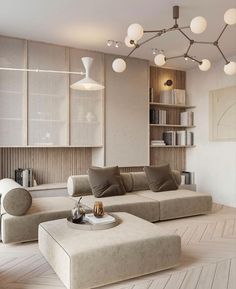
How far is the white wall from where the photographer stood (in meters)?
5.29

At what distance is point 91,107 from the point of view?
500 centimetres

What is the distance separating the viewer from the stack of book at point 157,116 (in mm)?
5703

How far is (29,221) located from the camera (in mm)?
3225

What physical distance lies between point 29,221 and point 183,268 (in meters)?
1.68

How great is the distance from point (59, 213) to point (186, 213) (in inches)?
76.6

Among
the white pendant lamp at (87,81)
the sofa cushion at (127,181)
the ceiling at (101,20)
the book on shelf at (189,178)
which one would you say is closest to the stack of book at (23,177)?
the sofa cushion at (127,181)

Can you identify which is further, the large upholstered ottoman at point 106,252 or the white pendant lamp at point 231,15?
the white pendant lamp at point 231,15

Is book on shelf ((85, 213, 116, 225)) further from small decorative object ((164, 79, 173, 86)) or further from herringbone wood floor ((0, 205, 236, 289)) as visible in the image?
small decorative object ((164, 79, 173, 86))

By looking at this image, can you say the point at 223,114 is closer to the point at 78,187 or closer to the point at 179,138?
the point at 179,138

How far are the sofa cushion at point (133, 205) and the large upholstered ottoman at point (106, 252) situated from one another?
3.21 feet

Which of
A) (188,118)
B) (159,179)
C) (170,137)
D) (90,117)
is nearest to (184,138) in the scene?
(170,137)

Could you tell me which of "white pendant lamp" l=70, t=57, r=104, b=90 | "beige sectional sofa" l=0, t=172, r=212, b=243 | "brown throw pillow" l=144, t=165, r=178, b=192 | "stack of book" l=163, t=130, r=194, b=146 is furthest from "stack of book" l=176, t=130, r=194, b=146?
Answer: "white pendant lamp" l=70, t=57, r=104, b=90

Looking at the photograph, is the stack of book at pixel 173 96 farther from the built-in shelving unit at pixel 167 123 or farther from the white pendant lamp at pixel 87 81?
the white pendant lamp at pixel 87 81

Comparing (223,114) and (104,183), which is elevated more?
(223,114)
